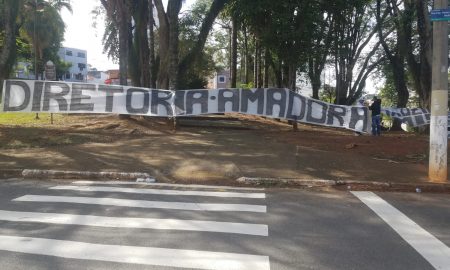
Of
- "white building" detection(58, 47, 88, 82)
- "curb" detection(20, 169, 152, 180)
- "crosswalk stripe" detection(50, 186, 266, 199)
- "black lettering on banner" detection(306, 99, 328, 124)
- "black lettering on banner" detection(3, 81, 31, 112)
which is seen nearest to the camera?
"crosswalk stripe" detection(50, 186, 266, 199)

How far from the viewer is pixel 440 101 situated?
9.34 m

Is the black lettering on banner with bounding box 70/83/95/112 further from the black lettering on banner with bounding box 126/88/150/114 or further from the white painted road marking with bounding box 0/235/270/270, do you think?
the white painted road marking with bounding box 0/235/270/270

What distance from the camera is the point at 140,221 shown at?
6.38 meters

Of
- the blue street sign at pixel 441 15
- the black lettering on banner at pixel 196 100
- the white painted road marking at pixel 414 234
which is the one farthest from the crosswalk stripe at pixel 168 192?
the black lettering on banner at pixel 196 100

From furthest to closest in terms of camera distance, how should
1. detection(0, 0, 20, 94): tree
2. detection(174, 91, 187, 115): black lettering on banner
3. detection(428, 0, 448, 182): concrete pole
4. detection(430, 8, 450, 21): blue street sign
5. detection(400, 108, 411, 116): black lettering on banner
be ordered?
detection(400, 108, 411, 116): black lettering on banner
detection(0, 0, 20, 94): tree
detection(174, 91, 187, 115): black lettering on banner
detection(428, 0, 448, 182): concrete pole
detection(430, 8, 450, 21): blue street sign

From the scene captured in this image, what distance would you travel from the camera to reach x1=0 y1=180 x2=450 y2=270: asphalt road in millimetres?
4898

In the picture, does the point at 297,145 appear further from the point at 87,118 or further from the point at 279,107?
the point at 87,118

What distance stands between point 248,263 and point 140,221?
210 centimetres

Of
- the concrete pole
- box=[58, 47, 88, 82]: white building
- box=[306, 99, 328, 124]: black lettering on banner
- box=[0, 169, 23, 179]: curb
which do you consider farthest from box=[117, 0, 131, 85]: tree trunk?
box=[58, 47, 88, 82]: white building

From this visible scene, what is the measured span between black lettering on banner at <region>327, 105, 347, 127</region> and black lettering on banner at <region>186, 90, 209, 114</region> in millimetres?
4693

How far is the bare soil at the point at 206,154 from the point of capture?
10.3 metres

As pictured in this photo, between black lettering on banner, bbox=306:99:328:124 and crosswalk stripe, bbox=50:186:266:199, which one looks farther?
black lettering on banner, bbox=306:99:328:124

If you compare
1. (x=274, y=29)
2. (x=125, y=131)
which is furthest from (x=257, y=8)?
(x=125, y=131)

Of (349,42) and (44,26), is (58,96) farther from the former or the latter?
(44,26)
